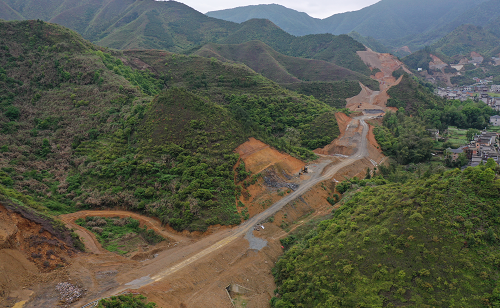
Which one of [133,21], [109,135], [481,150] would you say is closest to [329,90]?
[481,150]

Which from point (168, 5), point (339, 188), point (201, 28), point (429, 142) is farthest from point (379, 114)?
point (168, 5)

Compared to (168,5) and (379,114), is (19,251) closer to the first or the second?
(379,114)

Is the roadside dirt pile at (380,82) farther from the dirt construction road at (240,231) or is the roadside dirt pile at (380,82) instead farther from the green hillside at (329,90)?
the dirt construction road at (240,231)

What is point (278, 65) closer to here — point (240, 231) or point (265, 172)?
point (265, 172)

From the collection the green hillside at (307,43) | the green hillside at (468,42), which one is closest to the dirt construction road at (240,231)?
the green hillside at (307,43)

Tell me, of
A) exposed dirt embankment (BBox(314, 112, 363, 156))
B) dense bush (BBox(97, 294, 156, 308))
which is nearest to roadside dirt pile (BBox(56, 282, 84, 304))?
dense bush (BBox(97, 294, 156, 308))
